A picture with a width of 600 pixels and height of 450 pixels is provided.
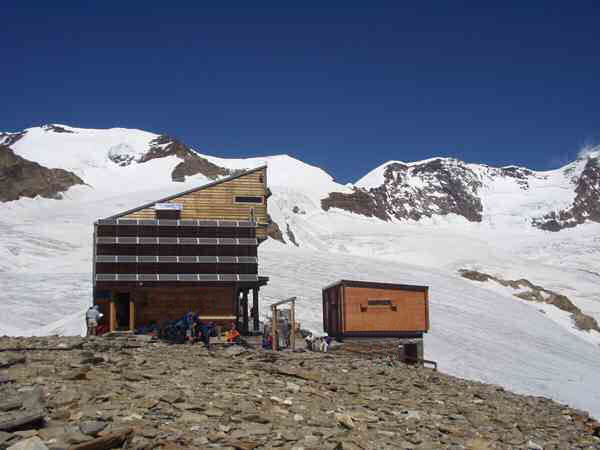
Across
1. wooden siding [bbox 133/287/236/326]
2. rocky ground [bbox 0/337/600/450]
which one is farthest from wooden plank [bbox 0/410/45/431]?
wooden siding [bbox 133/287/236/326]

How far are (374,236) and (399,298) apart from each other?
10211 centimetres

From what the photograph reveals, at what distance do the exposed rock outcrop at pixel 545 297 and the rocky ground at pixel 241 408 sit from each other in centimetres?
5008

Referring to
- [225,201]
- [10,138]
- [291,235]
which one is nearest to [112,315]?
[225,201]

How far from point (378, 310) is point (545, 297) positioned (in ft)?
160

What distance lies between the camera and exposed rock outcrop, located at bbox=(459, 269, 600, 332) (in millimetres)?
64062

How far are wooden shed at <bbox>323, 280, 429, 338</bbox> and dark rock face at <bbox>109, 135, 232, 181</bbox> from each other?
113780 millimetres

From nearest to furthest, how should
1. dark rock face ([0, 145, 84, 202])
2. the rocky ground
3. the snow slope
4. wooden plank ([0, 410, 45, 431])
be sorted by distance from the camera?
wooden plank ([0, 410, 45, 431])
the rocky ground
the snow slope
dark rock face ([0, 145, 84, 202])

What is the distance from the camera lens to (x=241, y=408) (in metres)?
11.3

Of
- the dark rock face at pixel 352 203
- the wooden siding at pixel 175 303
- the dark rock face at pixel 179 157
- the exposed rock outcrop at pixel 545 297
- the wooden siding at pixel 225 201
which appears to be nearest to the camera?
the wooden siding at pixel 175 303

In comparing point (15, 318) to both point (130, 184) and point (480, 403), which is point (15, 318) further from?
point (130, 184)

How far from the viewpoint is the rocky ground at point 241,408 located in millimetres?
9391

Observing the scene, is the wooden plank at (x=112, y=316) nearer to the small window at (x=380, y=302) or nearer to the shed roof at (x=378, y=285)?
the shed roof at (x=378, y=285)

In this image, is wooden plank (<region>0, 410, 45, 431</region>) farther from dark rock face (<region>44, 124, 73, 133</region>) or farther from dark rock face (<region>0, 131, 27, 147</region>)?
dark rock face (<region>44, 124, 73, 133</region>)

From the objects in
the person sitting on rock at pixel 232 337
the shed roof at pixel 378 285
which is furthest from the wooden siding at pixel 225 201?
the person sitting on rock at pixel 232 337
